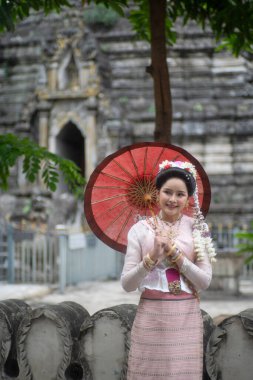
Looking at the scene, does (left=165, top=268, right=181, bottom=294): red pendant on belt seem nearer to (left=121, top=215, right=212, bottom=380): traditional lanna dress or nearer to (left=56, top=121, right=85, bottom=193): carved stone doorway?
(left=121, top=215, right=212, bottom=380): traditional lanna dress

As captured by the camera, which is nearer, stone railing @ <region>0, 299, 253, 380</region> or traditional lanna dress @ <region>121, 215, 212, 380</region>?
traditional lanna dress @ <region>121, 215, 212, 380</region>

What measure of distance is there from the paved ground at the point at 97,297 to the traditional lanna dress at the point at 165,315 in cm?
596

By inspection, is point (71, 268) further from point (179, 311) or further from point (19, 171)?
point (179, 311)

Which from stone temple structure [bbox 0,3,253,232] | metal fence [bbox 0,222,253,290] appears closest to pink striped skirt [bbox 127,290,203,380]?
metal fence [bbox 0,222,253,290]

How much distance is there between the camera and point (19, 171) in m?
15.6

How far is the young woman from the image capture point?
2.93m

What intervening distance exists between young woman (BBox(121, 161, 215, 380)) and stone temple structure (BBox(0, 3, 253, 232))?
10.9 metres

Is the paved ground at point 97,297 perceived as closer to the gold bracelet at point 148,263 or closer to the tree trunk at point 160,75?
the tree trunk at point 160,75

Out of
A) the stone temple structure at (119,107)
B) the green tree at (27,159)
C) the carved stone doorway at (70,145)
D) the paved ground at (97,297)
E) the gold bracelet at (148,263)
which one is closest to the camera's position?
the gold bracelet at (148,263)

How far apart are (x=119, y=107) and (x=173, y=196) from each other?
12.3 meters

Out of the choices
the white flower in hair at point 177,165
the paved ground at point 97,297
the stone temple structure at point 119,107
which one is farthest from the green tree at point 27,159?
the stone temple structure at point 119,107

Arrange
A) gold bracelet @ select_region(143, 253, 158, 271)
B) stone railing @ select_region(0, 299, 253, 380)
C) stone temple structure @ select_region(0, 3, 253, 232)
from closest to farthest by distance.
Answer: gold bracelet @ select_region(143, 253, 158, 271), stone railing @ select_region(0, 299, 253, 380), stone temple structure @ select_region(0, 3, 253, 232)

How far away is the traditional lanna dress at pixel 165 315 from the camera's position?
2.93 m

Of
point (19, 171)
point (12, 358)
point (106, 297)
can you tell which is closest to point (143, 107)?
point (19, 171)
